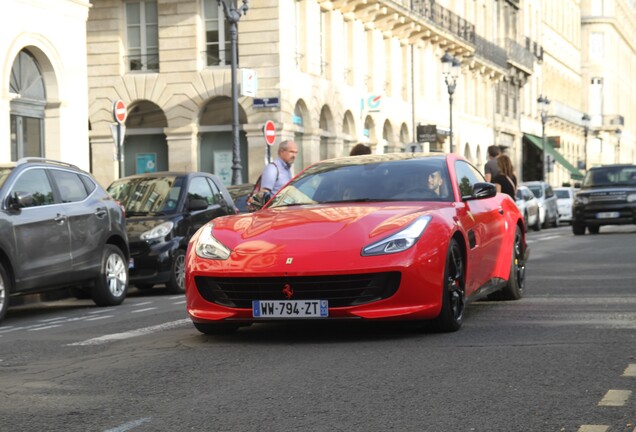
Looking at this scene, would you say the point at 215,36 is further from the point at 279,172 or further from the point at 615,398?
the point at 615,398

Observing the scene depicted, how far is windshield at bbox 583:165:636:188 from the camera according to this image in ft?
114

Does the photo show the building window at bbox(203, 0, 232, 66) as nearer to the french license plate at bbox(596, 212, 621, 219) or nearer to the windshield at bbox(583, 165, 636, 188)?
the windshield at bbox(583, 165, 636, 188)

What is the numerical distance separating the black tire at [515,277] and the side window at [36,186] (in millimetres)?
4720

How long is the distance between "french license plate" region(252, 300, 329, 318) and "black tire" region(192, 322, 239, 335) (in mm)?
633

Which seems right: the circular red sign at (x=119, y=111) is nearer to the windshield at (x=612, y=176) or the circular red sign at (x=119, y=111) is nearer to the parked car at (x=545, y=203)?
the windshield at (x=612, y=176)

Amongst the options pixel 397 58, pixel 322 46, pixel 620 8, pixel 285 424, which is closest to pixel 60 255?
pixel 285 424

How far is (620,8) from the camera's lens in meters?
127

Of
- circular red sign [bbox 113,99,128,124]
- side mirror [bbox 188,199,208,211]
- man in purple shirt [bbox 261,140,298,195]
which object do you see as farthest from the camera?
circular red sign [bbox 113,99,128,124]

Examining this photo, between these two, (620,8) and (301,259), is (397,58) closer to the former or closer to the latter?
(301,259)

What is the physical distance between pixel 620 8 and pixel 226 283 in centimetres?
12265

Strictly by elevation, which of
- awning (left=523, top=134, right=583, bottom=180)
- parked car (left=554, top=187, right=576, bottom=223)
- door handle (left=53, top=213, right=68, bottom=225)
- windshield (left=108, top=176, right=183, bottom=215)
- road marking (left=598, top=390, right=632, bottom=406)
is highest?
awning (left=523, top=134, right=583, bottom=180)

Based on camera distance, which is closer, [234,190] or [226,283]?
[226,283]

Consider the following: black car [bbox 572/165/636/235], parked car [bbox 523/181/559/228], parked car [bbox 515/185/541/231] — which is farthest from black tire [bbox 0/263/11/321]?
parked car [bbox 523/181/559/228]

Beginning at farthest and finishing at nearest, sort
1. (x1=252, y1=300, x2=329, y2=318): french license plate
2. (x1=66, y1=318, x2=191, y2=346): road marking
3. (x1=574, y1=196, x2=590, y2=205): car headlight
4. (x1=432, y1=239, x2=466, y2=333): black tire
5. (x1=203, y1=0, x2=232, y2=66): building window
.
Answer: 1. (x1=203, y1=0, x2=232, y2=66): building window
2. (x1=574, y1=196, x2=590, y2=205): car headlight
3. (x1=66, y1=318, x2=191, y2=346): road marking
4. (x1=432, y1=239, x2=466, y2=333): black tire
5. (x1=252, y1=300, x2=329, y2=318): french license plate
